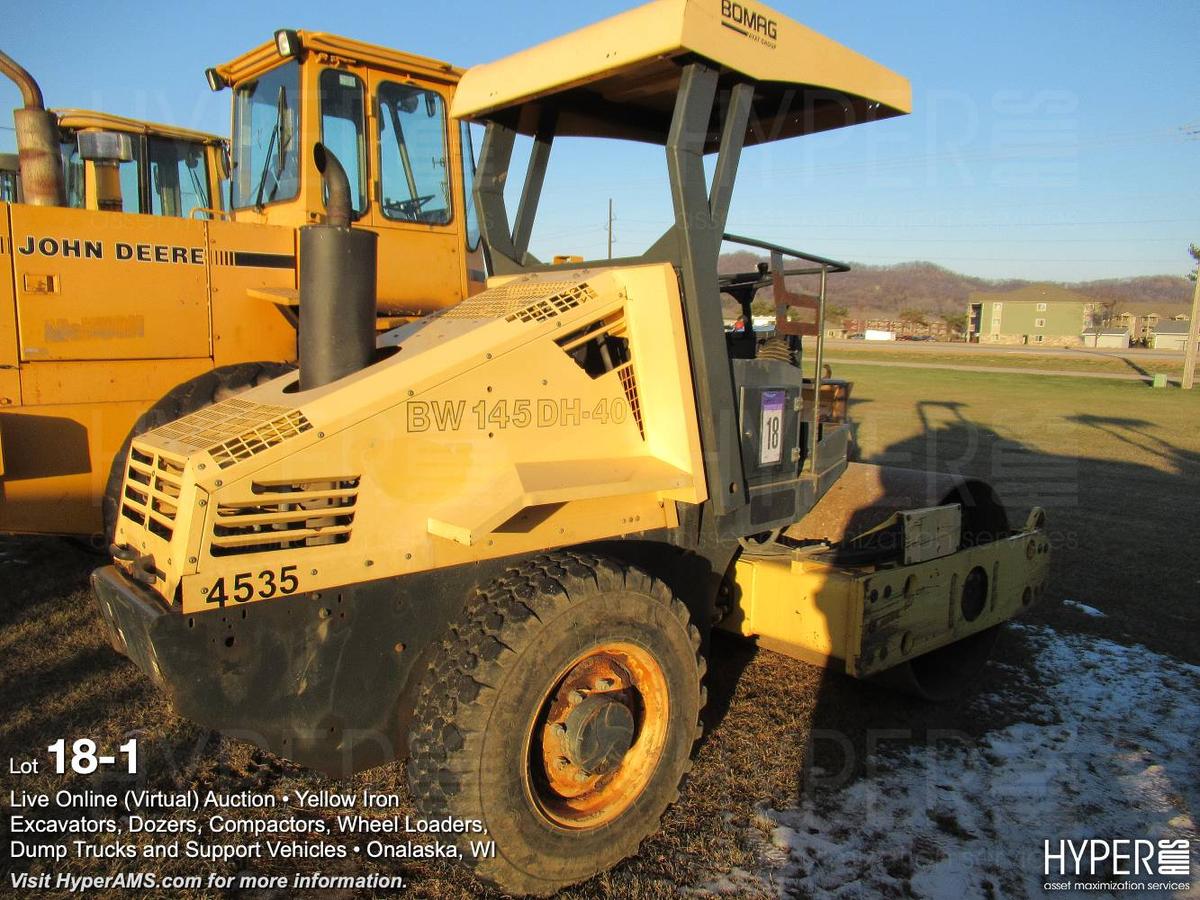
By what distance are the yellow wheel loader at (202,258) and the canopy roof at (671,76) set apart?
145cm

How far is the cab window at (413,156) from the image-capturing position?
568 centimetres

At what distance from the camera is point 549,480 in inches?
113

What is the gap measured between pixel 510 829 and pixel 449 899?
0.44 m

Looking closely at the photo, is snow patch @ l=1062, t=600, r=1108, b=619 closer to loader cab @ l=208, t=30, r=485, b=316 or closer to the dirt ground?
the dirt ground

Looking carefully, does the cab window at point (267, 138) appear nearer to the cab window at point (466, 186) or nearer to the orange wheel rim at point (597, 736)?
the cab window at point (466, 186)

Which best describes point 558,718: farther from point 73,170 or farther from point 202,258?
point 73,170

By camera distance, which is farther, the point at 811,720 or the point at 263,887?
the point at 811,720

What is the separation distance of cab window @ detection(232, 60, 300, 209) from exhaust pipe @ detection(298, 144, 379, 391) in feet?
9.92

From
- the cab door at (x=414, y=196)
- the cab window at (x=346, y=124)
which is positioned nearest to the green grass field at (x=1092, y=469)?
the cab door at (x=414, y=196)

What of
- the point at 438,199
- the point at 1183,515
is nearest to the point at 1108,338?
the point at 1183,515

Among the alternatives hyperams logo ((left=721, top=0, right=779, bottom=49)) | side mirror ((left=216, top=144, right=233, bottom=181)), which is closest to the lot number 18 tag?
hyperams logo ((left=721, top=0, right=779, bottom=49))

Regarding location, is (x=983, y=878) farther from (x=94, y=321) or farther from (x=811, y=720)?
(x=94, y=321)

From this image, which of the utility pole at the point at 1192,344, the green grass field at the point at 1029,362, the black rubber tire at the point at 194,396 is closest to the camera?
the black rubber tire at the point at 194,396

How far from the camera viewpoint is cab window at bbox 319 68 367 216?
5.48 metres
